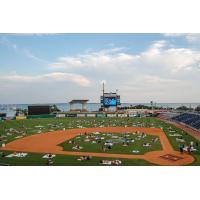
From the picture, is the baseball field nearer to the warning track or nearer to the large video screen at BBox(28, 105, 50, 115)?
the warning track

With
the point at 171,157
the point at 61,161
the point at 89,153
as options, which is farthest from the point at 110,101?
the point at 61,161

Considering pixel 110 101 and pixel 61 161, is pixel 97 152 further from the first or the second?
pixel 110 101

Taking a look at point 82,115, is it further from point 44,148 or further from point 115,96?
point 44,148

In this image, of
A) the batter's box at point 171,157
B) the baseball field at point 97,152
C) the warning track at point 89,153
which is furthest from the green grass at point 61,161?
the batter's box at point 171,157

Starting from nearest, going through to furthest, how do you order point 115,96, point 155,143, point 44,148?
point 44,148, point 155,143, point 115,96

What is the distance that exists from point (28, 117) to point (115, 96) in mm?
32403

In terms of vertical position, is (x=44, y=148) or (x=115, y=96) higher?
(x=115, y=96)

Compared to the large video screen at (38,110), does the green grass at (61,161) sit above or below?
below

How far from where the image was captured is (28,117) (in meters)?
96.1

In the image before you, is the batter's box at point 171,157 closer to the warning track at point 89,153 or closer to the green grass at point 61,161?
the warning track at point 89,153

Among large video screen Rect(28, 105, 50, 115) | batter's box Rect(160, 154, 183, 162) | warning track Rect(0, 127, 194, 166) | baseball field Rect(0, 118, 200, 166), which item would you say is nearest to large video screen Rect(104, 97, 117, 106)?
large video screen Rect(28, 105, 50, 115)

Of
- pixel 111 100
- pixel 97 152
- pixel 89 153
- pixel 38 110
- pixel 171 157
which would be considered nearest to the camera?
pixel 171 157

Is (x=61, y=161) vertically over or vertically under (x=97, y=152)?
under
